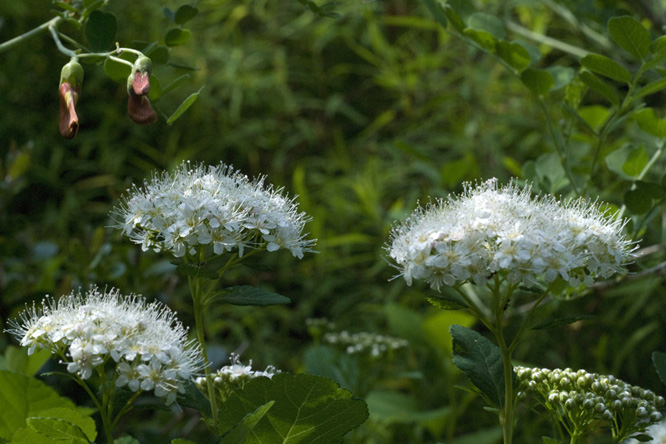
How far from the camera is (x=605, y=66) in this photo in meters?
1.00

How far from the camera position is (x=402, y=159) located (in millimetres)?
2371

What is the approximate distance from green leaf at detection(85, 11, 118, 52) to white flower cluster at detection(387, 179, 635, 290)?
1.51 ft

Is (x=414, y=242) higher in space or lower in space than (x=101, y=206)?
higher

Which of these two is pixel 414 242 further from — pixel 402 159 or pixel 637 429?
pixel 402 159

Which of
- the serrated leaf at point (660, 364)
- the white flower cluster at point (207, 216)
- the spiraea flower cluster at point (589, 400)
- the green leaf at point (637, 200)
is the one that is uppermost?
the white flower cluster at point (207, 216)

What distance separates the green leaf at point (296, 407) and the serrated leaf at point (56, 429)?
14 centimetres

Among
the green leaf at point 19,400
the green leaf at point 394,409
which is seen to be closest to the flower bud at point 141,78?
the green leaf at point 19,400

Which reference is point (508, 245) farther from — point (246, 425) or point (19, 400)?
point (19, 400)

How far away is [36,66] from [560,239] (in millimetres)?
2137

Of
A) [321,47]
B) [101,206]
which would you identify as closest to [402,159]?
[321,47]

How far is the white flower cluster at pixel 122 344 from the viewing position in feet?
2.39

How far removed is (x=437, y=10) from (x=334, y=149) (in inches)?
58.3

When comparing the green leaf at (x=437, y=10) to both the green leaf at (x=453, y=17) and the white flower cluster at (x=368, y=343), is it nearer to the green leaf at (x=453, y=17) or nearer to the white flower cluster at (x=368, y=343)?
the green leaf at (x=453, y=17)

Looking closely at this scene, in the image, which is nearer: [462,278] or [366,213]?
[462,278]
